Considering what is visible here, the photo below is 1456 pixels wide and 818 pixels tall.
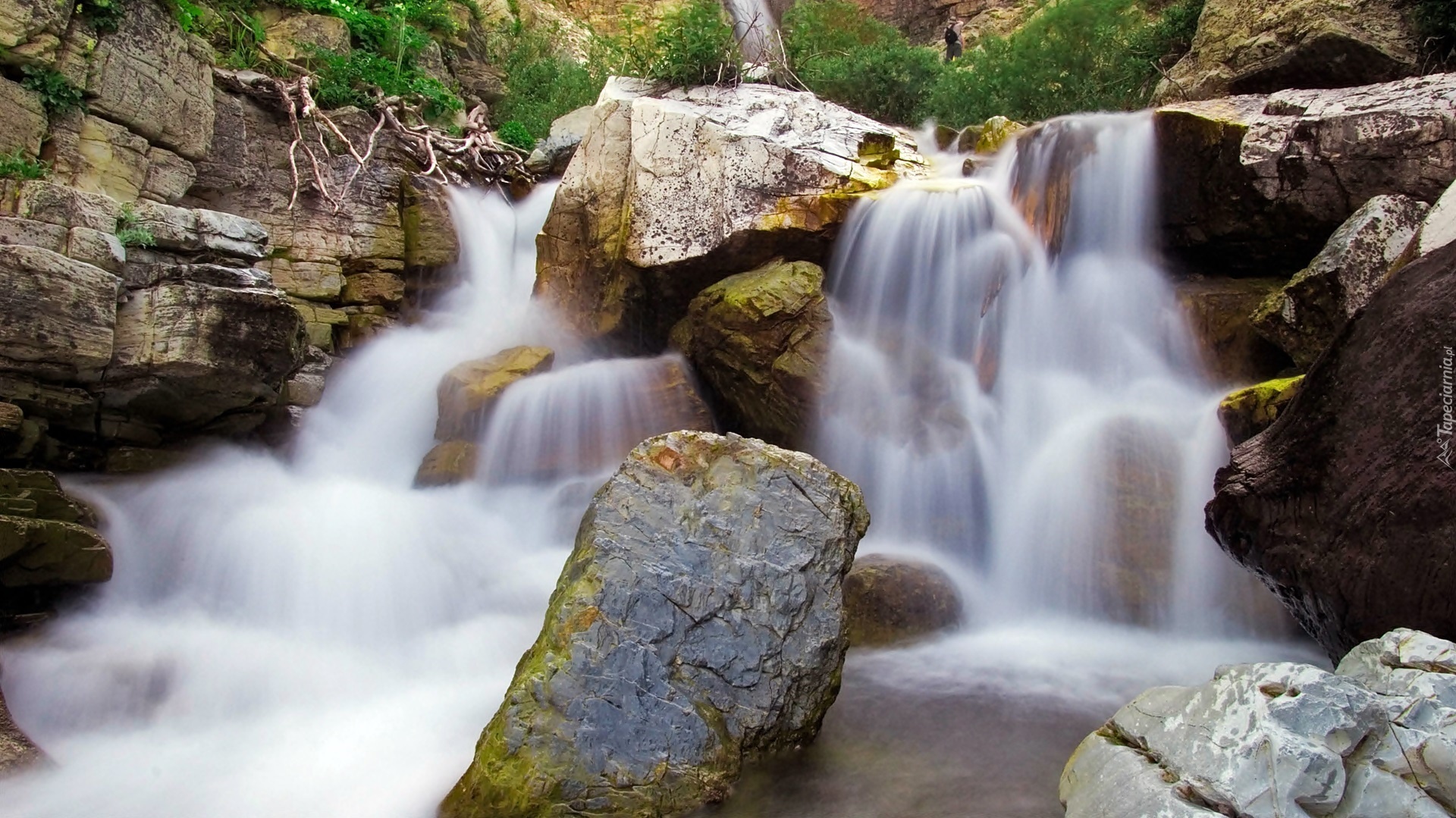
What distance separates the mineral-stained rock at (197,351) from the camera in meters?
5.66

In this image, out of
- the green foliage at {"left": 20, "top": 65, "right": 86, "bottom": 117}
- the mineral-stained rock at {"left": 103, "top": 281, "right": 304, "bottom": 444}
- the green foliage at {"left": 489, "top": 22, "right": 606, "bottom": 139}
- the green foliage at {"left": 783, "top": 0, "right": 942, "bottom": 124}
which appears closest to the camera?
the mineral-stained rock at {"left": 103, "top": 281, "right": 304, "bottom": 444}

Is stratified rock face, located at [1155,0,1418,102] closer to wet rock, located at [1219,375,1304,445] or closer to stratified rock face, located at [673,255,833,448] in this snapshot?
wet rock, located at [1219,375,1304,445]

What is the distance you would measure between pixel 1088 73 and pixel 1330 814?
9810 millimetres

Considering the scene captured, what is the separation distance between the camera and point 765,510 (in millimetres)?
3965

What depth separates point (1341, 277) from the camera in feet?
17.8

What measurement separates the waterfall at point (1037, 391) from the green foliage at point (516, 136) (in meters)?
6.64

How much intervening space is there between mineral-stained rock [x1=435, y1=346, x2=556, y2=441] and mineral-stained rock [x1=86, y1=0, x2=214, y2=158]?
3.19 metres

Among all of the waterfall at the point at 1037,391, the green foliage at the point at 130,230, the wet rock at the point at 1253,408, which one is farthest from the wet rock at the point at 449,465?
the wet rock at the point at 1253,408

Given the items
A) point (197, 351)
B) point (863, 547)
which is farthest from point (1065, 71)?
point (197, 351)

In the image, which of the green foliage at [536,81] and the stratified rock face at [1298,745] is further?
the green foliage at [536,81]

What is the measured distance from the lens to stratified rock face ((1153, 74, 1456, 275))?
589 centimetres

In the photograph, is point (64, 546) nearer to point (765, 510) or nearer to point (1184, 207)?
point (765, 510)

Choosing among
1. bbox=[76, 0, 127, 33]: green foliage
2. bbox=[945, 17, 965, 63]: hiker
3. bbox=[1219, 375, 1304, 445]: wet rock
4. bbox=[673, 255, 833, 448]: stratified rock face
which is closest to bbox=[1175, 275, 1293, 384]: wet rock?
bbox=[1219, 375, 1304, 445]: wet rock

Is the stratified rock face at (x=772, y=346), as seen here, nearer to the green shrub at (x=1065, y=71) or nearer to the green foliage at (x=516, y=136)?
the green shrub at (x=1065, y=71)
